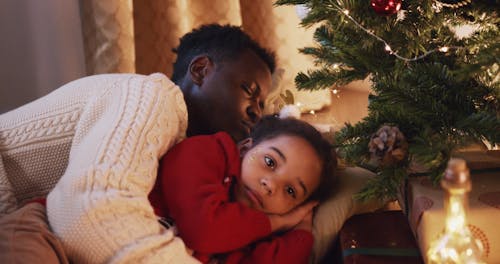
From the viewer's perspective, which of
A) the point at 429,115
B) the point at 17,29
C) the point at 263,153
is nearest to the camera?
the point at 429,115

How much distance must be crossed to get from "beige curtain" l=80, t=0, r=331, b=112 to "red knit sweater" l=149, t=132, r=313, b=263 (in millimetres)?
Result: 604

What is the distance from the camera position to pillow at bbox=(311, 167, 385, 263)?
3.37 feet

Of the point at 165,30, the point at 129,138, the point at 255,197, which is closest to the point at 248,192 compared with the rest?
the point at 255,197

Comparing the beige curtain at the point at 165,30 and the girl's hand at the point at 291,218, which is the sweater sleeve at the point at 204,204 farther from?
the beige curtain at the point at 165,30

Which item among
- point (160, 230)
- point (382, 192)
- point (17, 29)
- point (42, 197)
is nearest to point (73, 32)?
point (17, 29)

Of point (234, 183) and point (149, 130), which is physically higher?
point (149, 130)

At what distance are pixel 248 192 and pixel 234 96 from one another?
31cm

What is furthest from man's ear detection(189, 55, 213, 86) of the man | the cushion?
the cushion

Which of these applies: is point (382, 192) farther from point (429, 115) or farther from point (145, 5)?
point (145, 5)

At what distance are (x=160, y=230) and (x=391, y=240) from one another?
39cm

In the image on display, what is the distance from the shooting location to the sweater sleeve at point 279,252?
0.97m

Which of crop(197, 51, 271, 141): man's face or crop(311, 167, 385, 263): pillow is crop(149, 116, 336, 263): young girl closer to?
crop(311, 167, 385, 263): pillow

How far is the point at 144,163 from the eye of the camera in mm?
895

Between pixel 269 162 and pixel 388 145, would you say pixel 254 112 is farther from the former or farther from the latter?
pixel 388 145
